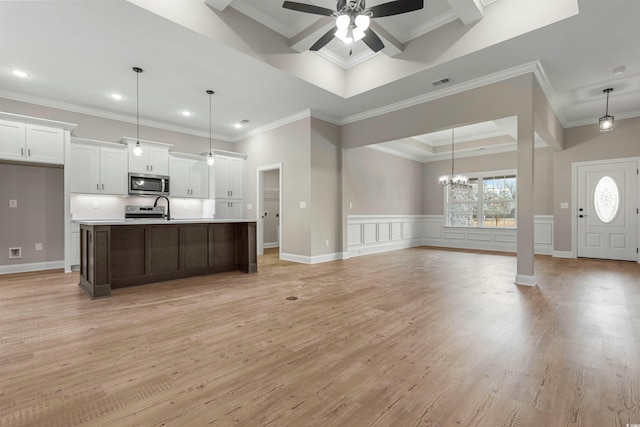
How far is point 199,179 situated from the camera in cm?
718

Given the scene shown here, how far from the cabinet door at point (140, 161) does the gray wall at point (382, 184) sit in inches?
181

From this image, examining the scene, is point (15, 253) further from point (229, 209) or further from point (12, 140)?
point (229, 209)

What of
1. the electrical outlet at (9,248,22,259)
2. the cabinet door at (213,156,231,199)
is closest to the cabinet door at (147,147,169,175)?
the cabinet door at (213,156,231,199)

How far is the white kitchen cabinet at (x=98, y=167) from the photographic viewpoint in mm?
5488

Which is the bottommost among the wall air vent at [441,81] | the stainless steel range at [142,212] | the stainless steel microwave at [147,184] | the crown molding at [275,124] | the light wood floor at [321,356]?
the light wood floor at [321,356]

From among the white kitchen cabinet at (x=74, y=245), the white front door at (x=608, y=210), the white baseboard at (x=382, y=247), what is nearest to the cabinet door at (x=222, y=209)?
the white kitchen cabinet at (x=74, y=245)

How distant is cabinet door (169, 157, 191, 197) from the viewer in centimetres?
672

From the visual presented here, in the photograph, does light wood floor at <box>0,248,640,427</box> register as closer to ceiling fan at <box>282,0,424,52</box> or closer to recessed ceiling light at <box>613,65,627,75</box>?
ceiling fan at <box>282,0,424,52</box>

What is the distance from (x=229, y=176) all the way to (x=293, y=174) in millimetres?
1998

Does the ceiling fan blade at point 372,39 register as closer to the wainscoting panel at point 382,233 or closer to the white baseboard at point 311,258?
the white baseboard at point 311,258

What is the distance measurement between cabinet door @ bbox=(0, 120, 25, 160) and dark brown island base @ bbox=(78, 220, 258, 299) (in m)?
2.07

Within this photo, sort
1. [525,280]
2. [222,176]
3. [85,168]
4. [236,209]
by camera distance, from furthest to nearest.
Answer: [236,209] < [222,176] < [85,168] < [525,280]

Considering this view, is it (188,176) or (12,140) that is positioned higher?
(12,140)

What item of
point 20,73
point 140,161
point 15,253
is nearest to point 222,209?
point 140,161
